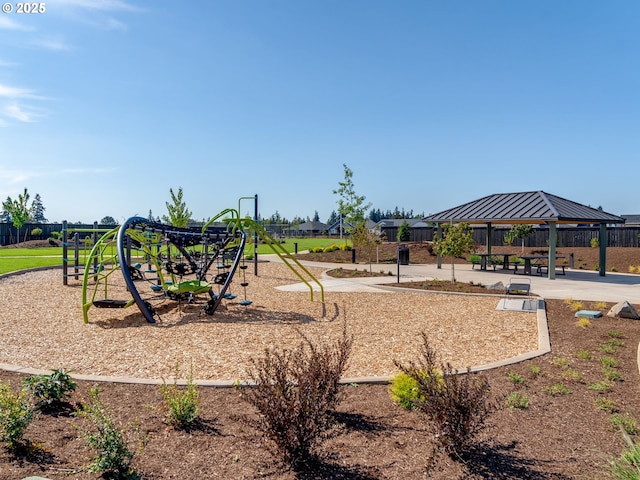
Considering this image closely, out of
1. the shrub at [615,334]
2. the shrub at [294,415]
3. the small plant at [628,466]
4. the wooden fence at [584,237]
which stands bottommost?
the shrub at [615,334]

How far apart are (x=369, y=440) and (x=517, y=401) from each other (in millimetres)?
1776

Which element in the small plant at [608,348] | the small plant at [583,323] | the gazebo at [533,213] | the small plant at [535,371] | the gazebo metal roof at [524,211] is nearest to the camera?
the small plant at [535,371]

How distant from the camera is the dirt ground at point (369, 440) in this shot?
11.3 ft

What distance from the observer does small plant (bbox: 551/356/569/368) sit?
6181 millimetres

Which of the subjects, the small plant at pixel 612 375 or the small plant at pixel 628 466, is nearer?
the small plant at pixel 628 466

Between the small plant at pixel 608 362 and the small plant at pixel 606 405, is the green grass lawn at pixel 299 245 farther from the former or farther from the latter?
the small plant at pixel 606 405

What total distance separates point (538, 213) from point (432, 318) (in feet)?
32.5

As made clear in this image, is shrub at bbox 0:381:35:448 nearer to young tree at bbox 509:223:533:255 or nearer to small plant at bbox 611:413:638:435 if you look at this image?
small plant at bbox 611:413:638:435

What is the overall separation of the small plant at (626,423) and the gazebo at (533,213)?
13.4 m

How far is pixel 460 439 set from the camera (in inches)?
140

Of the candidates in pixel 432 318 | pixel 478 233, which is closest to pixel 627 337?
pixel 432 318

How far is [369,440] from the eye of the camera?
13.1 feet

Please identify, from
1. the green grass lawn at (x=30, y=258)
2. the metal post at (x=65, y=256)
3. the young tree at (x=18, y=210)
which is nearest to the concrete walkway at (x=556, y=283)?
the metal post at (x=65, y=256)

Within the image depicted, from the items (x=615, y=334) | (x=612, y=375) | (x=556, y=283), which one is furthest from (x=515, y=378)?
(x=556, y=283)
